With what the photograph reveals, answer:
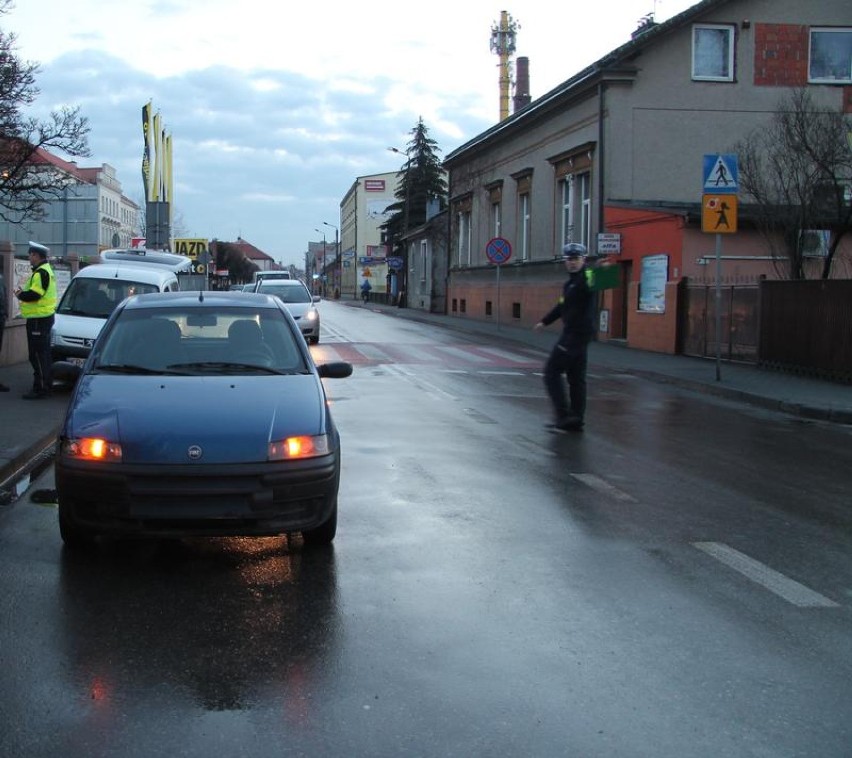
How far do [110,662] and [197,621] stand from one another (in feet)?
1.88

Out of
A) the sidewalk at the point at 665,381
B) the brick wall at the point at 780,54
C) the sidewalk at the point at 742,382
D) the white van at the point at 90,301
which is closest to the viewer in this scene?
the sidewalk at the point at 665,381

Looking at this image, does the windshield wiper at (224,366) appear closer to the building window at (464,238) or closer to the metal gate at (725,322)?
the metal gate at (725,322)

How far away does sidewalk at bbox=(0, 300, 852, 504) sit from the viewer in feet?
30.6

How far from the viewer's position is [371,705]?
12.5 feet

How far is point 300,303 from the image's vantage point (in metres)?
26.0

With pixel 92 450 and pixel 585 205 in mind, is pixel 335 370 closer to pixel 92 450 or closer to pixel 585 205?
pixel 92 450

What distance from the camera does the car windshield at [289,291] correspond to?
2655 centimetres

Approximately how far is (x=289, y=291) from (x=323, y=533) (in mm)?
21880

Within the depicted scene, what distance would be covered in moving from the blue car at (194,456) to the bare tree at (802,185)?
15841 millimetres

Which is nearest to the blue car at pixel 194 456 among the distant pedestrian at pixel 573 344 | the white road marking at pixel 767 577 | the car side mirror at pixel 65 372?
the car side mirror at pixel 65 372

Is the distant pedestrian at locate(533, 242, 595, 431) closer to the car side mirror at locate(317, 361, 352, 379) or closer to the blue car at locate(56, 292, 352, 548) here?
the car side mirror at locate(317, 361, 352, 379)

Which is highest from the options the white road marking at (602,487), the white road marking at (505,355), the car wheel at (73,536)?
the white road marking at (505,355)

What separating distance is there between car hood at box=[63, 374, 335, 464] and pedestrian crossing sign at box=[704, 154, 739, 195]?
460 inches

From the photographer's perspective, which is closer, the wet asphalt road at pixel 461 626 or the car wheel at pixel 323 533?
the wet asphalt road at pixel 461 626
